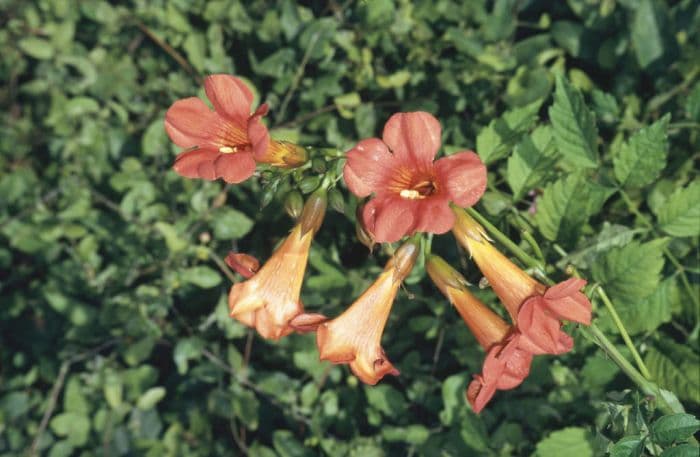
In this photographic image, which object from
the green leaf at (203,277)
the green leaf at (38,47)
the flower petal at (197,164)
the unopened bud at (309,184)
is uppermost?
the flower petal at (197,164)

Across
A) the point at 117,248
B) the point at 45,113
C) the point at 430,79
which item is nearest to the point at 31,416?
the point at 117,248

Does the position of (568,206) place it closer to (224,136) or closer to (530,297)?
(530,297)

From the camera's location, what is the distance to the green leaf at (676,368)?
2062 mm

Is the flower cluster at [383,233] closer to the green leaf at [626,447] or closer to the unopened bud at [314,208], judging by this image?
the unopened bud at [314,208]

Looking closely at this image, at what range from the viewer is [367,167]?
5.25 feet

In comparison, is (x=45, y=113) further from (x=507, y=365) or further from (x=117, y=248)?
(x=507, y=365)

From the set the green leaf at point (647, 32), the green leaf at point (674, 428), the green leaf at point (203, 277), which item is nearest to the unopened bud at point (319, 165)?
the green leaf at point (674, 428)

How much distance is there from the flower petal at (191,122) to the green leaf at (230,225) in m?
1.06

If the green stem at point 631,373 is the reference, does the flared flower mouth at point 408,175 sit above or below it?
above

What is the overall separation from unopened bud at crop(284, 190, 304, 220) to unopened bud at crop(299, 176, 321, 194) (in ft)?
0.10

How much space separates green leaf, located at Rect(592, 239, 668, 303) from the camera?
2000 mm

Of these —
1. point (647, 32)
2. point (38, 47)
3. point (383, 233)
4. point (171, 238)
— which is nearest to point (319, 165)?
point (383, 233)

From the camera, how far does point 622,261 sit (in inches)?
79.9

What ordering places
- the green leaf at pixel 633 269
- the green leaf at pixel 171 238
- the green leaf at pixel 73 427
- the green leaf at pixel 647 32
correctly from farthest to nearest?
1. the green leaf at pixel 73 427
2. the green leaf at pixel 171 238
3. the green leaf at pixel 647 32
4. the green leaf at pixel 633 269
